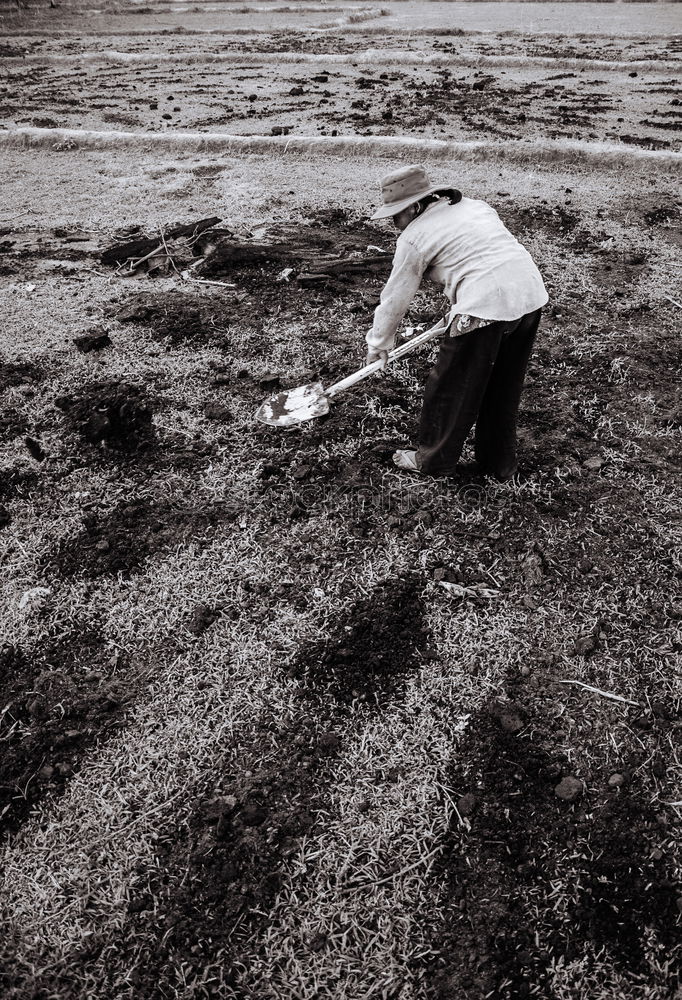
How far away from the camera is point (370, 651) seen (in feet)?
7.79

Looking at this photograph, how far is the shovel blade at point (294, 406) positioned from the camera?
3383 millimetres

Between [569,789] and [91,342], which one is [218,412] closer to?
[91,342]

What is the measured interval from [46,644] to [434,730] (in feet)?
5.24

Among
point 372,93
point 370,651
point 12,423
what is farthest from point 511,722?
point 372,93

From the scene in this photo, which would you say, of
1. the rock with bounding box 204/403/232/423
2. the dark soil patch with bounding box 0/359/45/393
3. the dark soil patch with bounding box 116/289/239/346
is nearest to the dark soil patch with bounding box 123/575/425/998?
the rock with bounding box 204/403/232/423

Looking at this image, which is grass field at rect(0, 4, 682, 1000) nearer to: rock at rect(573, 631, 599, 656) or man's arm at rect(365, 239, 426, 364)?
rock at rect(573, 631, 599, 656)

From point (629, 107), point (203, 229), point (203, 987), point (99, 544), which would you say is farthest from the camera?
point (629, 107)

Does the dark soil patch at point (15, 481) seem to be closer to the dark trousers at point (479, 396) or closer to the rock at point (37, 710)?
the rock at point (37, 710)

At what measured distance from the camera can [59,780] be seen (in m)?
2.04

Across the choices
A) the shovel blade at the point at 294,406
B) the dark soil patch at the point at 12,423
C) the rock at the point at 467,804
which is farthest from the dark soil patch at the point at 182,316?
the rock at the point at 467,804

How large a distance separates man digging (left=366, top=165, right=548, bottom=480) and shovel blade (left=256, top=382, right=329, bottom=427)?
Answer: 0.71 meters

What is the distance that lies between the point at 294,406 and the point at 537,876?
2542mm

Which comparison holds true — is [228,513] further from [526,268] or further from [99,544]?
[526,268]

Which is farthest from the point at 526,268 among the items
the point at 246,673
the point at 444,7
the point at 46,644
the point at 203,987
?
the point at 444,7
